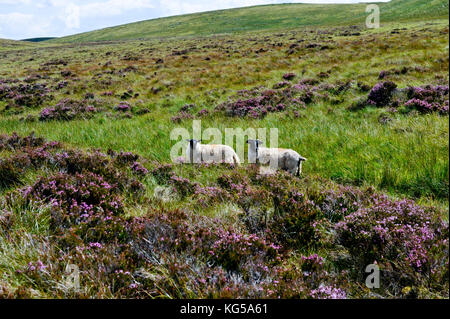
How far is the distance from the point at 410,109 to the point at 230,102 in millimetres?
7161

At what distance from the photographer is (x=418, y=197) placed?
3533 millimetres

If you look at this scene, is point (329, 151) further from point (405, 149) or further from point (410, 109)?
point (410, 109)

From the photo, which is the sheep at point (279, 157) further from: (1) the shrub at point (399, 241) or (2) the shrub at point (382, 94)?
(2) the shrub at point (382, 94)

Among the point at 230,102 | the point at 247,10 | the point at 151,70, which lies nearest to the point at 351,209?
the point at 230,102

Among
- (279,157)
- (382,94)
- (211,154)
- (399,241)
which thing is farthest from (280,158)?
(382,94)

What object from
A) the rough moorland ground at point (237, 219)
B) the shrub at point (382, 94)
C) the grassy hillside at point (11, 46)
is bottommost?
the rough moorland ground at point (237, 219)

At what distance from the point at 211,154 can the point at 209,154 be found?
5cm

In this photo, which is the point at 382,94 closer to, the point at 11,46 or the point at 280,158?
the point at 280,158

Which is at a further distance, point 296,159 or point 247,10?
point 247,10

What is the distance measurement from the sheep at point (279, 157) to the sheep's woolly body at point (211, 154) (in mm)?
481

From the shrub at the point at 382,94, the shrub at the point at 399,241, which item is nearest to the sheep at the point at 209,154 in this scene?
the shrub at the point at 399,241

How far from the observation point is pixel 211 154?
6.32 m

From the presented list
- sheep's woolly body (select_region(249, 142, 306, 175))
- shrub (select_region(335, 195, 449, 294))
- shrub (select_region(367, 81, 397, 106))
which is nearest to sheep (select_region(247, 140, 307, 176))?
sheep's woolly body (select_region(249, 142, 306, 175))

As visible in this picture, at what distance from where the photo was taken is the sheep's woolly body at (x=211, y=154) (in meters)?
6.21
